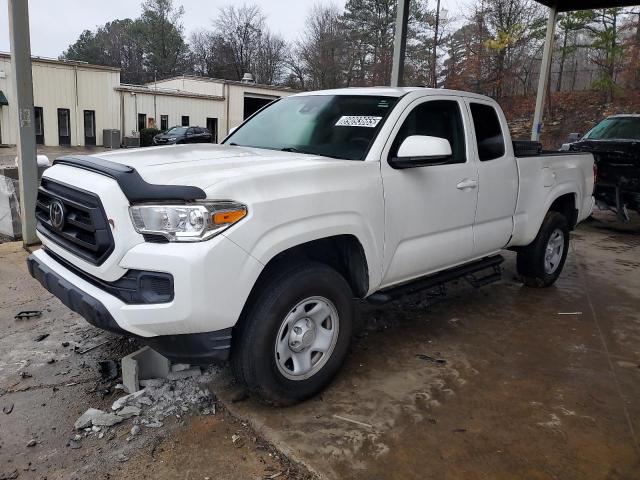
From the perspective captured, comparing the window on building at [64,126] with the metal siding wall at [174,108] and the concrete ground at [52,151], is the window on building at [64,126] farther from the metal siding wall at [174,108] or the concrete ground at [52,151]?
the metal siding wall at [174,108]

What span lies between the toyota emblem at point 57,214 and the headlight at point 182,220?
2.19 feet

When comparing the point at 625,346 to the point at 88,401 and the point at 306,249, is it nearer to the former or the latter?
the point at 306,249

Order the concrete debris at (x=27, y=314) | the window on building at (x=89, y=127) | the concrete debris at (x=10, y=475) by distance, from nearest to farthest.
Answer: the concrete debris at (x=10, y=475) < the concrete debris at (x=27, y=314) < the window on building at (x=89, y=127)

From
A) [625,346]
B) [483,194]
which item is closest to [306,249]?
[483,194]

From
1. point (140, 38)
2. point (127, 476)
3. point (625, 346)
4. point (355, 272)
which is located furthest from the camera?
point (140, 38)

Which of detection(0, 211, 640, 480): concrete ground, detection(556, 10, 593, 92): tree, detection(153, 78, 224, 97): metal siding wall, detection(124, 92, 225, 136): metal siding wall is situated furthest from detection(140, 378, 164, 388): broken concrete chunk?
detection(153, 78, 224, 97): metal siding wall

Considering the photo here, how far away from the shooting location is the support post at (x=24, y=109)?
5977mm

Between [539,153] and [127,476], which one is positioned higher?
[539,153]

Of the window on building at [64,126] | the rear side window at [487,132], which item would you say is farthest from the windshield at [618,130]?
the window on building at [64,126]

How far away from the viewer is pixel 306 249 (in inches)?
126

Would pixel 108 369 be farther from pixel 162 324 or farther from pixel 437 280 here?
pixel 437 280

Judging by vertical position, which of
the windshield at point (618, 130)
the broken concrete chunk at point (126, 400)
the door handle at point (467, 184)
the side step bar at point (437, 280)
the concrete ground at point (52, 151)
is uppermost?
the windshield at point (618, 130)

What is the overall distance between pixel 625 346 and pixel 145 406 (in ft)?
12.1

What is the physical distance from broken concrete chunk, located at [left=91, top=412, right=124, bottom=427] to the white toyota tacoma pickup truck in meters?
0.58
